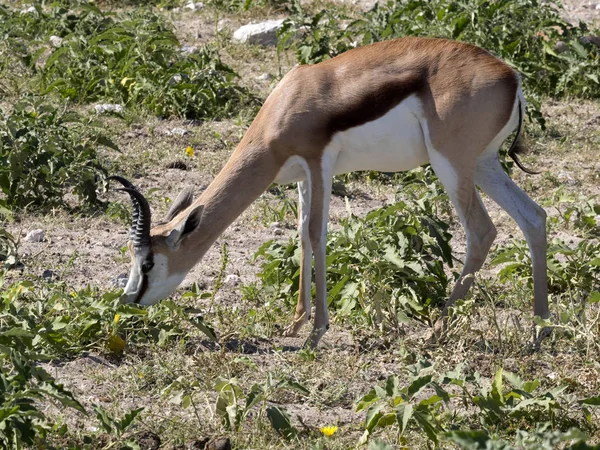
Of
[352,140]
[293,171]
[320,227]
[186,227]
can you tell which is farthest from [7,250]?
[352,140]

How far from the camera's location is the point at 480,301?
6.25 meters

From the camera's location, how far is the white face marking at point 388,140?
5773mm

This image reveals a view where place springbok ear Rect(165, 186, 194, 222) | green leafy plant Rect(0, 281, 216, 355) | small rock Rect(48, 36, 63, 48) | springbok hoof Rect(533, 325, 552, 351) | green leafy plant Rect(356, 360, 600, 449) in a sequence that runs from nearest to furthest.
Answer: green leafy plant Rect(356, 360, 600, 449) < green leafy plant Rect(0, 281, 216, 355) < springbok hoof Rect(533, 325, 552, 351) < springbok ear Rect(165, 186, 194, 222) < small rock Rect(48, 36, 63, 48)

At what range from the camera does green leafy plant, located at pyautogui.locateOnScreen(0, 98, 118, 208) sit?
23.9 feet

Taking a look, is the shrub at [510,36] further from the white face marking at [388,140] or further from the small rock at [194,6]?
the white face marking at [388,140]

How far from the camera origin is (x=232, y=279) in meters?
6.60

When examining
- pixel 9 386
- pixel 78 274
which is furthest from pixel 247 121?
pixel 9 386

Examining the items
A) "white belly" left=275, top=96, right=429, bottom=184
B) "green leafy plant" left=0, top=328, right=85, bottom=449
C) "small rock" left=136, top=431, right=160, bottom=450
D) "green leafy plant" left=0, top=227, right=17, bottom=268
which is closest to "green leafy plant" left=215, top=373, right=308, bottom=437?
"small rock" left=136, top=431, right=160, bottom=450

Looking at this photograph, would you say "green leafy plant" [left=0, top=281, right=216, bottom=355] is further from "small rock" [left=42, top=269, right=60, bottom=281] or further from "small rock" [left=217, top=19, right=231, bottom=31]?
"small rock" [left=217, top=19, right=231, bottom=31]

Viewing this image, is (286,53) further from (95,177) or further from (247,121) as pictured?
(95,177)

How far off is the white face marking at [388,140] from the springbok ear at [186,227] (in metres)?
0.83

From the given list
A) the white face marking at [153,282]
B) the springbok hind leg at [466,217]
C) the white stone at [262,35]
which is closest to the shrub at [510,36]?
the white stone at [262,35]

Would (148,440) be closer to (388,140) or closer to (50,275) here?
(388,140)

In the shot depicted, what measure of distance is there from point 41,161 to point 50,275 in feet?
3.76
